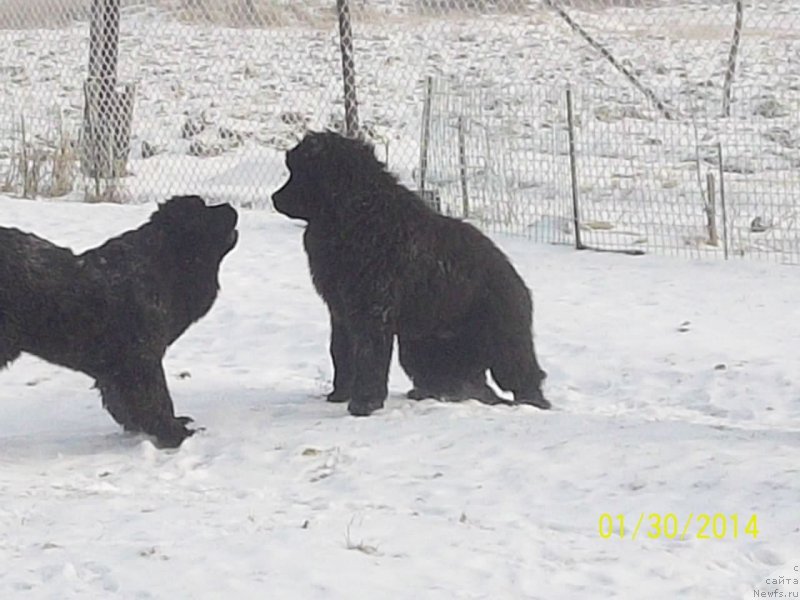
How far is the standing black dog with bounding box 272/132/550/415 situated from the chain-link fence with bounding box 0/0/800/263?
15.3ft

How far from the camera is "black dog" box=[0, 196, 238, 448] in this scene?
589 cm

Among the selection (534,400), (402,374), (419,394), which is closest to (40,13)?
(402,374)

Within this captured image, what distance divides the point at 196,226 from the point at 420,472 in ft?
5.57

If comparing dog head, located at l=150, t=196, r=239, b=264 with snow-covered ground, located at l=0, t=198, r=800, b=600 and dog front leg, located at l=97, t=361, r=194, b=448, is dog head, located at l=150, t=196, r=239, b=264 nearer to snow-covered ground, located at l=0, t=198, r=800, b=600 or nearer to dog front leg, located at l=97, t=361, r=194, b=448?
dog front leg, located at l=97, t=361, r=194, b=448

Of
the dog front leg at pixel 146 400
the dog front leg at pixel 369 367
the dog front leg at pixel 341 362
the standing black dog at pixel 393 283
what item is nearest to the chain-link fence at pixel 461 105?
the standing black dog at pixel 393 283

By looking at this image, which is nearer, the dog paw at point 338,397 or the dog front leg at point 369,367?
the dog front leg at point 369,367

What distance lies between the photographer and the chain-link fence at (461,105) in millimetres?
12250

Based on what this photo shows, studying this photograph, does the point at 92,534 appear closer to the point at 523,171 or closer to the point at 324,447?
the point at 324,447

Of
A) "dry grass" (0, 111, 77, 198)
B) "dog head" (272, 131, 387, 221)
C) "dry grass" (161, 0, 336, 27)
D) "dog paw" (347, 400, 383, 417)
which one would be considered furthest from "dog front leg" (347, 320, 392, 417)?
"dry grass" (161, 0, 336, 27)

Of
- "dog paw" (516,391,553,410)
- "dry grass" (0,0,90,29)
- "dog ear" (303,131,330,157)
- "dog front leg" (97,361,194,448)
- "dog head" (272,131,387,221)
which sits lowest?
"dog paw" (516,391,553,410)

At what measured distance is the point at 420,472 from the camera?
5578mm

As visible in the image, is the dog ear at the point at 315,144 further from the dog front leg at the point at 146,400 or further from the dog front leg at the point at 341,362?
the dog front leg at the point at 146,400

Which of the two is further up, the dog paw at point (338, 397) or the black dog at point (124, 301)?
the black dog at point (124, 301)

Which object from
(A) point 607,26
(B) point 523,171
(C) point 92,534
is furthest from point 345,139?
(A) point 607,26
